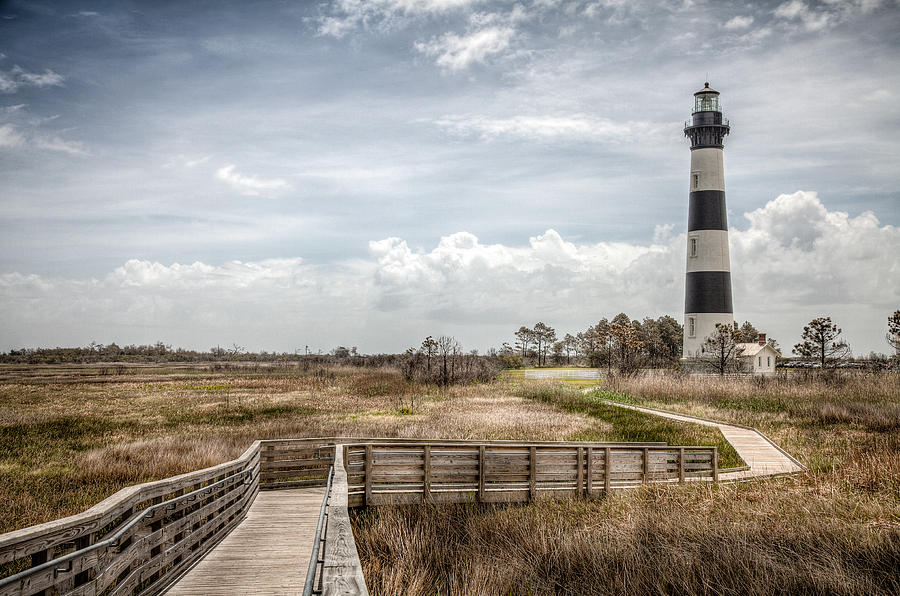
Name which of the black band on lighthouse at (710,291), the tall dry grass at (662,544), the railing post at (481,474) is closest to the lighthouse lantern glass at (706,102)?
the black band on lighthouse at (710,291)

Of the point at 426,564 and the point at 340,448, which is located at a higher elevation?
the point at 340,448

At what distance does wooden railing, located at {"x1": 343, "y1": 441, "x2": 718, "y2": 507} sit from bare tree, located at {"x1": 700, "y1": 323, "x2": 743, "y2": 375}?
29.2 m

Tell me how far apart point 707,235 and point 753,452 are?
86.1 feet

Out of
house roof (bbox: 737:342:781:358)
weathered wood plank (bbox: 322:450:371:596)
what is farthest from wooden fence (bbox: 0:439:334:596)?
house roof (bbox: 737:342:781:358)

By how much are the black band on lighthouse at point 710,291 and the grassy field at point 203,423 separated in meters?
12.8

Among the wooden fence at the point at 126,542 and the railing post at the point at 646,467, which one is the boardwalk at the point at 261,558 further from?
the railing post at the point at 646,467

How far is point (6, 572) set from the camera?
28.9ft

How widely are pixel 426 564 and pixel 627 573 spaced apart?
355 centimetres

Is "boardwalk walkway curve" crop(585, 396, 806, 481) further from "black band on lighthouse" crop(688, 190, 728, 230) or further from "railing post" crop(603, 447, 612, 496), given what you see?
"black band on lighthouse" crop(688, 190, 728, 230)

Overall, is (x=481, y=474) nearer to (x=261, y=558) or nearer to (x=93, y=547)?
(x=261, y=558)

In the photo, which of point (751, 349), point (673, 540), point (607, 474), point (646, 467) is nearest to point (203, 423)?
point (607, 474)

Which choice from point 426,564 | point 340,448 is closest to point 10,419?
point 340,448

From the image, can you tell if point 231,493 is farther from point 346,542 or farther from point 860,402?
point 860,402

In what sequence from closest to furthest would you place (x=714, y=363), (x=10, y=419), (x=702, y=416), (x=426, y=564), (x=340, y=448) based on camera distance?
(x=426, y=564)
(x=340, y=448)
(x=10, y=419)
(x=702, y=416)
(x=714, y=363)
